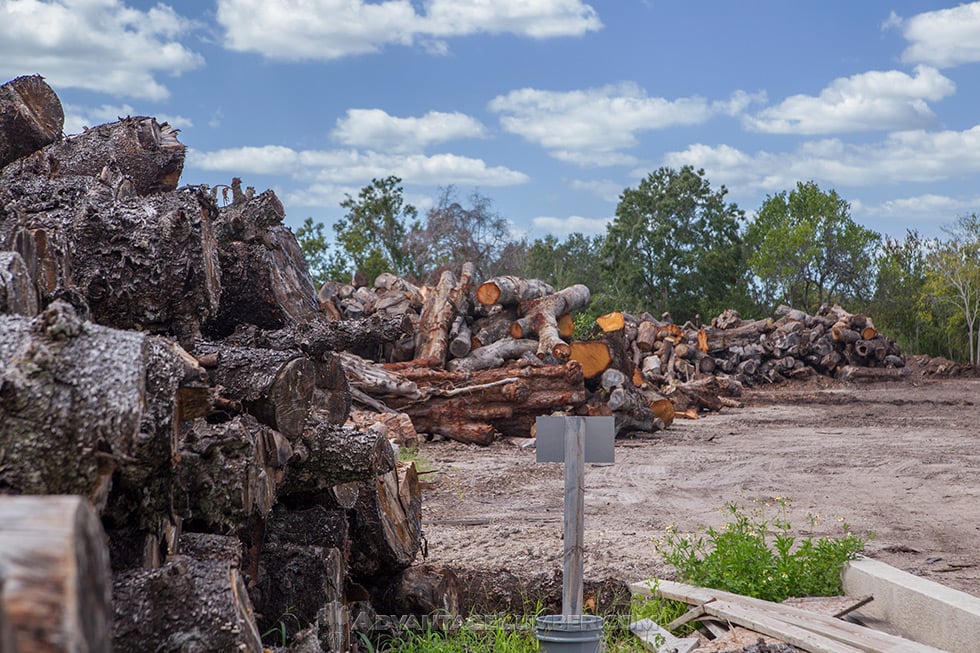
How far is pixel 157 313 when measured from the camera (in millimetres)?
4781

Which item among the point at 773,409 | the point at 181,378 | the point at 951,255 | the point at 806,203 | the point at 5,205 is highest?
the point at 806,203

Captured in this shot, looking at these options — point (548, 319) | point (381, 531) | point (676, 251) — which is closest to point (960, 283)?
point (676, 251)

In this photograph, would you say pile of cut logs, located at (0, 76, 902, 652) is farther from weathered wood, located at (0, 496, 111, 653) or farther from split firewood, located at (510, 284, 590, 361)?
split firewood, located at (510, 284, 590, 361)

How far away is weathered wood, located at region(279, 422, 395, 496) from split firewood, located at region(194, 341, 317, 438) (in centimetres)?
14

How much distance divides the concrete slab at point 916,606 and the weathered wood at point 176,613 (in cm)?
417

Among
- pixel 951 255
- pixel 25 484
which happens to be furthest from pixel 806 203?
pixel 25 484

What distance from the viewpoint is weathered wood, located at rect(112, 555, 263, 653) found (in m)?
2.97

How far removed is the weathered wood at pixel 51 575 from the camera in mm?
1246

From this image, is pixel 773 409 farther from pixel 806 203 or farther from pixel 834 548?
pixel 806 203

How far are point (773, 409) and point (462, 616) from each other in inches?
719

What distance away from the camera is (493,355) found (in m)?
18.0

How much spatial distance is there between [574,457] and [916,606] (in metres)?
2.28

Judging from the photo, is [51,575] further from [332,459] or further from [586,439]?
[586,439]

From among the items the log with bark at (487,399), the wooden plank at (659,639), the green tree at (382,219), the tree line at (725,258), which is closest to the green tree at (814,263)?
the tree line at (725,258)
